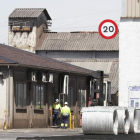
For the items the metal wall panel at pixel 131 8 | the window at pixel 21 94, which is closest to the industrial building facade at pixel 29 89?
the window at pixel 21 94

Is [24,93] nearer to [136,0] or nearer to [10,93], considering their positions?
[10,93]

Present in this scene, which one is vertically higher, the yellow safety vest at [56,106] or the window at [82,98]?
the window at [82,98]

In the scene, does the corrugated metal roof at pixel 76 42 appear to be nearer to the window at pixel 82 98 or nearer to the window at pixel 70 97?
the window at pixel 82 98

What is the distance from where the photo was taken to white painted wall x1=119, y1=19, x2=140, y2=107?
27.9 m

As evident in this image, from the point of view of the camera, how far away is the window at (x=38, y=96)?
3322cm

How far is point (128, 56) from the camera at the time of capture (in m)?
28.2

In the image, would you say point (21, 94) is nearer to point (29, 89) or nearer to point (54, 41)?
point (29, 89)

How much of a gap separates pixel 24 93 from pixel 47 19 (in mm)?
53411

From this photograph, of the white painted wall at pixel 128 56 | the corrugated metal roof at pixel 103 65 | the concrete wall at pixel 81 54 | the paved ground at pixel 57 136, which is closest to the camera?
the paved ground at pixel 57 136

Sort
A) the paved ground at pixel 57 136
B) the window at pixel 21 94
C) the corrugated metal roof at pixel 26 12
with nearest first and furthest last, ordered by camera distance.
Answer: the paved ground at pixel 57 136, the window at pixel 21 94, the corrugated metal roof at pixel 26 12

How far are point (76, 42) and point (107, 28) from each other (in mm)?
53450

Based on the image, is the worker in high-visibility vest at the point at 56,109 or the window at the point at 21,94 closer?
the window at the point at 21,94

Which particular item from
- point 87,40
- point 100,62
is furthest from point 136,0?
point 87,40

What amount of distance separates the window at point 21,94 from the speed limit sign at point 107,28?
682 centimetres
